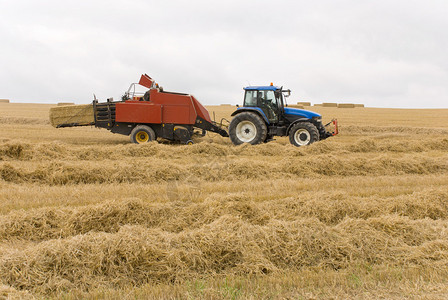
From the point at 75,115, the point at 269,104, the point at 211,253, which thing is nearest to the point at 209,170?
the point at 211,253

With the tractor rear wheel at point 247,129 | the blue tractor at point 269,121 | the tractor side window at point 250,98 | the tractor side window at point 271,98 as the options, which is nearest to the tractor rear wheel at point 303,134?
the blue tractor at point 269,121

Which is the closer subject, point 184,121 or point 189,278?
point 189,278

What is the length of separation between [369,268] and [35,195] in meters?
5.11

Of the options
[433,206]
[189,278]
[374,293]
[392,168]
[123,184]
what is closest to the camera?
[374,293]

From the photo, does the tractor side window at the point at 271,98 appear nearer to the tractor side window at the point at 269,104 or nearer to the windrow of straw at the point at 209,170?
the tractor side window at the point at 269,104

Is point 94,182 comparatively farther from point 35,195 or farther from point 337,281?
point 337,281

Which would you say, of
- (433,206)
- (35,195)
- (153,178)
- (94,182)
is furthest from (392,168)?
(35,195)

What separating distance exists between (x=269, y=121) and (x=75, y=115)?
20.5 ft

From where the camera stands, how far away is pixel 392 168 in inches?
345

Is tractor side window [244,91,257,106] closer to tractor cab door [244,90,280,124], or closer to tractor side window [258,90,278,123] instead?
tractor cab door [244,90,280,124]

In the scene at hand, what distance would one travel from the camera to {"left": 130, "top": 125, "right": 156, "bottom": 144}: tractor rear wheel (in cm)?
1238

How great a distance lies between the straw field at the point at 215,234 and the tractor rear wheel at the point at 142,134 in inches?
169

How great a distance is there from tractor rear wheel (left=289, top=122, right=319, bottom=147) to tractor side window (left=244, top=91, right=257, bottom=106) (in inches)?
59.3

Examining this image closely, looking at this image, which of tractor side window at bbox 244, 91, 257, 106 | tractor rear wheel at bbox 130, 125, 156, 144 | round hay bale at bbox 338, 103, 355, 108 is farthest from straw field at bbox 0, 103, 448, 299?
round hay bale at bbox 338, 103, 355, 108
